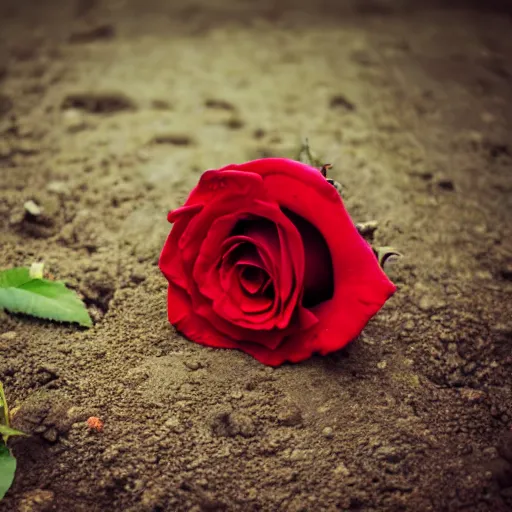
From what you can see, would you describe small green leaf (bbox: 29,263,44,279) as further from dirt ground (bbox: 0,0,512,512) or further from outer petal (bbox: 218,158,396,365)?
outer petal (bbox: 218,158,396,365)

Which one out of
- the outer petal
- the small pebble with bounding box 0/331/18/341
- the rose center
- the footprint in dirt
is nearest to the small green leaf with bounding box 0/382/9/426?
the small pebble with bounding box 0/331/18/341

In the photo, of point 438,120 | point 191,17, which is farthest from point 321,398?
point 191,17

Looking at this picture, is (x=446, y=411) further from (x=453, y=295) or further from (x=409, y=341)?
(x=453, y=295)

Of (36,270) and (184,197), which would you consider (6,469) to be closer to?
(36,270)

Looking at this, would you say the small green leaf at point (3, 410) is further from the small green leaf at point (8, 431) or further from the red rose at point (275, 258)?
the red rose at point (275, 258)

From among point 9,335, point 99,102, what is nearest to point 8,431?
point 9,335
